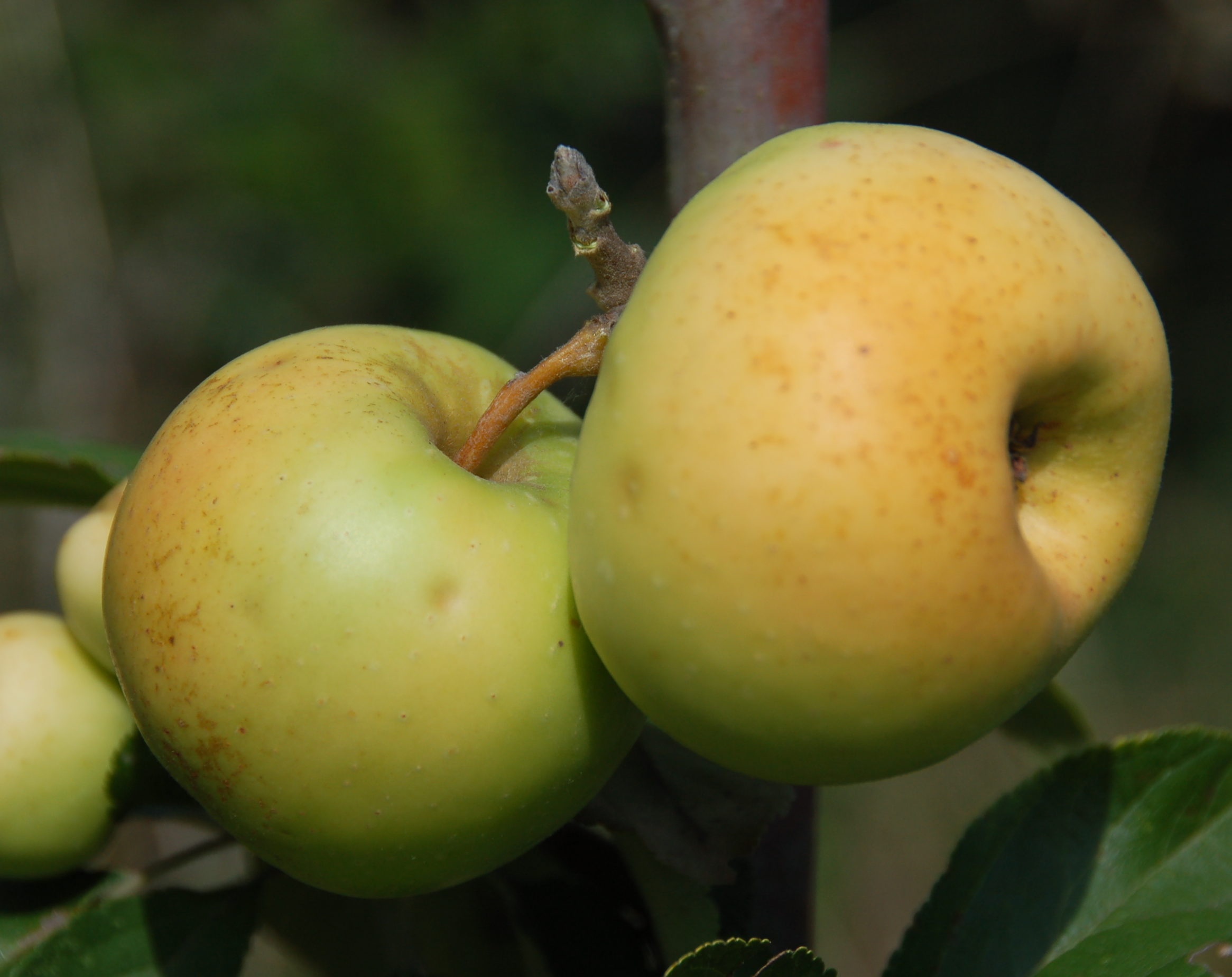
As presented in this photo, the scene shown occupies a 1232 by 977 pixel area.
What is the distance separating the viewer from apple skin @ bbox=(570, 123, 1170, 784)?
47cm

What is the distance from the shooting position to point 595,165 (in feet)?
9.89

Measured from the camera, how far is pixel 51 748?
0.78 meters

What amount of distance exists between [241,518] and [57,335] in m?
2.47

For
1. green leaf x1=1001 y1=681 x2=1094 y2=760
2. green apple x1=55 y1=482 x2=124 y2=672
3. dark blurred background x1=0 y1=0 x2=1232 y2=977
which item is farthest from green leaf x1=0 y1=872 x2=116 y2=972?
dark blurred background x1=0 y1=0 x2=1232 y2=977

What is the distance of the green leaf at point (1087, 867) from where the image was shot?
72 centimetres

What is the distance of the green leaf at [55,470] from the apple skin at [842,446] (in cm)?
52

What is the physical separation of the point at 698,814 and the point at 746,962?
14 cm

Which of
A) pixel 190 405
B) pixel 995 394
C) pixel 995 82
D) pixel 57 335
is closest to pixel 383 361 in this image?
pixel 190 405

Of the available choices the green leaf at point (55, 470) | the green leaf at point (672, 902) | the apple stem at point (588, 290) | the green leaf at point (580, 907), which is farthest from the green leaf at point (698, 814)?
the green leaf at point (55, 470)

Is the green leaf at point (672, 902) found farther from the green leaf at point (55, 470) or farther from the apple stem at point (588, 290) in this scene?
the green leaf at point (55, 470)

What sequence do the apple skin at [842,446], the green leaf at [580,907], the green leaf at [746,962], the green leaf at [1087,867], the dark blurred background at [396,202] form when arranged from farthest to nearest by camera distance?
the dark blurred background at [396,202], the green leaf at [580,907], the green leaf at [1087,867], the green leaf at [746,962], the apple skin at [842,446]

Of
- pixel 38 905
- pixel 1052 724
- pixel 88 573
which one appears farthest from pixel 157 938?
pixel 1052 724

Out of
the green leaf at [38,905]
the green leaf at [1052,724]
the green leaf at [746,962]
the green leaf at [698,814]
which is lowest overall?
the green leaf at [1052,724]

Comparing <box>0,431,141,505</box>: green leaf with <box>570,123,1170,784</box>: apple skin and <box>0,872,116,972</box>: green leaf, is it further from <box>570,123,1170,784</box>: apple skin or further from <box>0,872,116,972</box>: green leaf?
<box>570,123,1170,784</box>: apple skin
